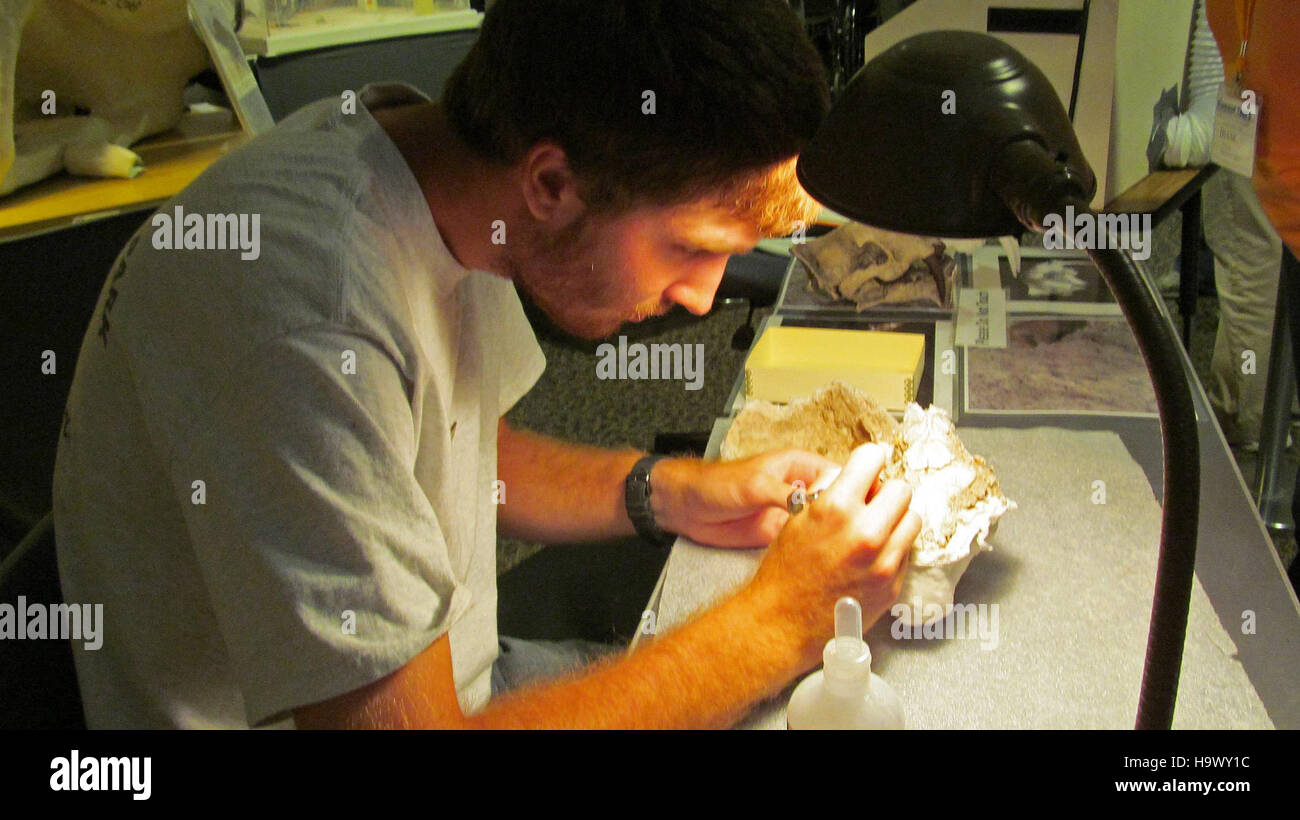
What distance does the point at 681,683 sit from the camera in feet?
2.89

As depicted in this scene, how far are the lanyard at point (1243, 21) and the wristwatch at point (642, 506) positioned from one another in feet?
3.84

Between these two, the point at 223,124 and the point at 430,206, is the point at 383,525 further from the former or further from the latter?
the point at 223,124

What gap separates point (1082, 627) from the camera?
977 millimetres

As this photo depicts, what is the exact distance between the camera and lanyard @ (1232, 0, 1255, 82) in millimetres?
1527

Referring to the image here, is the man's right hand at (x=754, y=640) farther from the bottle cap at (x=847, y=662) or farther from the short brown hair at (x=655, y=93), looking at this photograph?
the short brown hair at (x=655, y=93)

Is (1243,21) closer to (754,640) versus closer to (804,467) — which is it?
A: (804,467)

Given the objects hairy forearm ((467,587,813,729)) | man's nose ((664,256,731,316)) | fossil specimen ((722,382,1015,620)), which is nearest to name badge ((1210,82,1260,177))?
fossil specimen ((722,382,1015,620))

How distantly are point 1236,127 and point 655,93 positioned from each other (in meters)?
1.34

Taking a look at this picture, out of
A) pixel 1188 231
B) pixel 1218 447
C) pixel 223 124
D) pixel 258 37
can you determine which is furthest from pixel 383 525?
pixel 1188 231

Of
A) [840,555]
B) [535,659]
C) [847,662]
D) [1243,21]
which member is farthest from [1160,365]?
[1243,21]

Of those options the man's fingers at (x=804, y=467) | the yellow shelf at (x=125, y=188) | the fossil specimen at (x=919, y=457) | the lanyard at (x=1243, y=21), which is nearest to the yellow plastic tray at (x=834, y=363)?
the fossil specimen at (x=919, y=457)

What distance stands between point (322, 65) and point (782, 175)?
1927 mm

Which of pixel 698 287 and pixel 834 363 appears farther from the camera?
pixel 834 363
